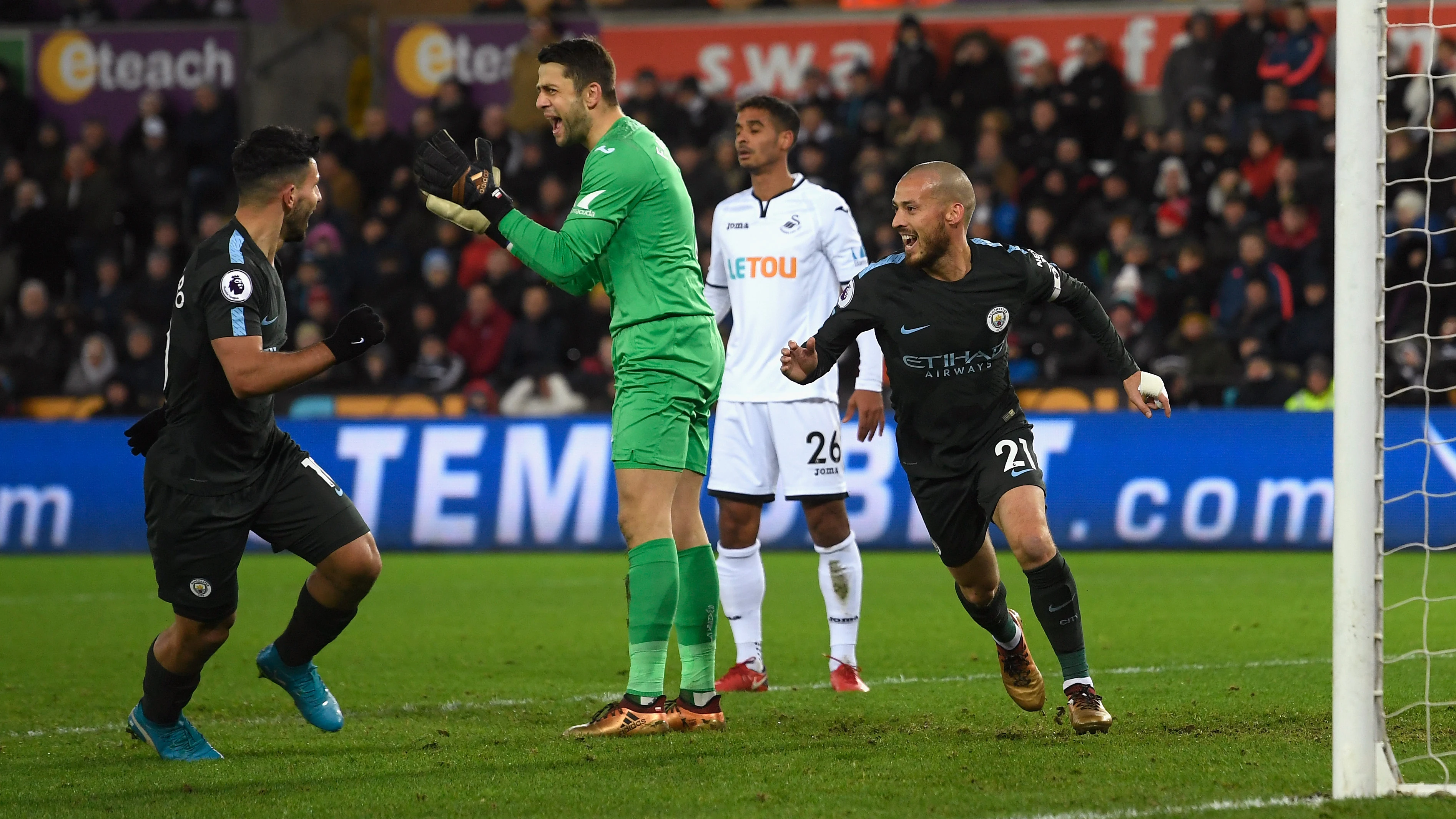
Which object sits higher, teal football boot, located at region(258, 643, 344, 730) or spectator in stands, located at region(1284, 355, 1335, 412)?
spectator in stands, located at region(1284, 355, 1335, 412)

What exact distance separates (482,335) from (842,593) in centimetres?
932

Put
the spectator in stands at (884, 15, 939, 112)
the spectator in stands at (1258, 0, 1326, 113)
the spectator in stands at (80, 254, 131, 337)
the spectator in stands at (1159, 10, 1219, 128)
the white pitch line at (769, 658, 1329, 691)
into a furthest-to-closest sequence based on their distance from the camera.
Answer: the spectator in stands at (80, 254, 131, 337), the spectator in stands at (884, 15, 939, 112), the spectator in stands at (1159, 10, 1219, 128), the spectator in stands at (1258, 0, 1326, 113), the white pitch line at (769, 658, 1329, 691)

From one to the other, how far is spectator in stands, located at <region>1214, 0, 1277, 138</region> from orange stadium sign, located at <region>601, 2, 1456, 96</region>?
2.53 feet

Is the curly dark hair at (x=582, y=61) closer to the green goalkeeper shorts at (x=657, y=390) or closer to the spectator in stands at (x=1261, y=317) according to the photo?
the green goalkeeper shorts at (x=657, y=390)

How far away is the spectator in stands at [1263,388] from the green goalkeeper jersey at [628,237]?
860 cm

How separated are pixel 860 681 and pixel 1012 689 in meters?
1.22

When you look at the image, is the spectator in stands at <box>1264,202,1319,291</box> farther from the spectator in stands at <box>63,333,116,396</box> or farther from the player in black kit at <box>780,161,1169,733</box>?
the spectator in stands at <box>63,333,116,396</box>

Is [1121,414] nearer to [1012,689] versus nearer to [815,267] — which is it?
[815,267]

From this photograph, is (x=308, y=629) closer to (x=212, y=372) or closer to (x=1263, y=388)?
(x=212, y=372)

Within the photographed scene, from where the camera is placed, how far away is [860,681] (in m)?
7.06

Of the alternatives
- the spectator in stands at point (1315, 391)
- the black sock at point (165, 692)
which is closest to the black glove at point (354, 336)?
the black sock at point (165, 692)

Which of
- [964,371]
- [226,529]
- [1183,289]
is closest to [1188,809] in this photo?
[964,371]

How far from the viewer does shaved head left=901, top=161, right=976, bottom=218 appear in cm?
579

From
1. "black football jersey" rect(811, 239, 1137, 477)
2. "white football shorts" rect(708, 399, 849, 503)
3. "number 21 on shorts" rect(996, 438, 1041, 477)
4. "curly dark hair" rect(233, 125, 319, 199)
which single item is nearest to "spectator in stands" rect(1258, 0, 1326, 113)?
"white football shorts" rect(708, 399, 849, 503)
